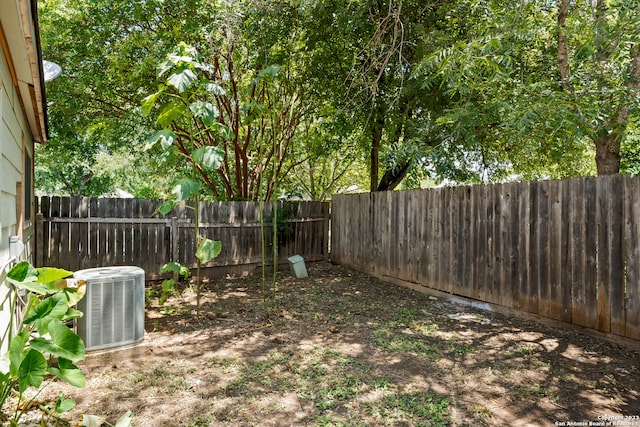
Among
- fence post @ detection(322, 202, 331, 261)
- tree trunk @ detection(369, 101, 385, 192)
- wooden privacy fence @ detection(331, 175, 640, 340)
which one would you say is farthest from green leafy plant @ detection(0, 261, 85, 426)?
fence post @ detection(322, 202, 331, 261)

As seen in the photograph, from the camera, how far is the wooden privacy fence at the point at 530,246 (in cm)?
346

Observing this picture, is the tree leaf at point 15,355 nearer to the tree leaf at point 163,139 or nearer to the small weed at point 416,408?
the small weed at point 416,408

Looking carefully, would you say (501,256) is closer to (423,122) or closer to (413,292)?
(413,292)

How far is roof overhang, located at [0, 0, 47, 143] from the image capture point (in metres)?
1.76

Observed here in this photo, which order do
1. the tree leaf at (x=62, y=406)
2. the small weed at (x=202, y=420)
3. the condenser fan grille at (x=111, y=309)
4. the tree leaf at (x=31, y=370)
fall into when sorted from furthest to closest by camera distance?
the condenser fan grille at (x=111, y=309) < the small weed at (x=202, y=420) < the tree leaf at (x=62, y=406) < the tree leaf at (x=31, y=370)

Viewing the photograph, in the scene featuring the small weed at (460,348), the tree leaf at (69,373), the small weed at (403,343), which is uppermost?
the tree leaf at (69,373)

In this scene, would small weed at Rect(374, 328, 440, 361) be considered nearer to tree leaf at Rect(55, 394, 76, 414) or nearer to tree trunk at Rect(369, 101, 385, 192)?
tree leaf at Rect(55, 394, 76, 414)

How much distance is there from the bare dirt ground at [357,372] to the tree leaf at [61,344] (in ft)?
2.60

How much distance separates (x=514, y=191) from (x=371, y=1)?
3.37 m

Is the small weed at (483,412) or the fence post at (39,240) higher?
the fence post at (39,240)

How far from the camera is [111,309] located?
3.27 m

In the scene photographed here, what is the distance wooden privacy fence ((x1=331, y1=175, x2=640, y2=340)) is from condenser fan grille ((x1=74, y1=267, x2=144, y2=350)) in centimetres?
392

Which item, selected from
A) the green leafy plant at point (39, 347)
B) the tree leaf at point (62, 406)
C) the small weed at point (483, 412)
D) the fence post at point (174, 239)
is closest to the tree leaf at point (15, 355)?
the green leafy plant at point (39, 347)

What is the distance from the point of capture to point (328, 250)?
8258 mm
